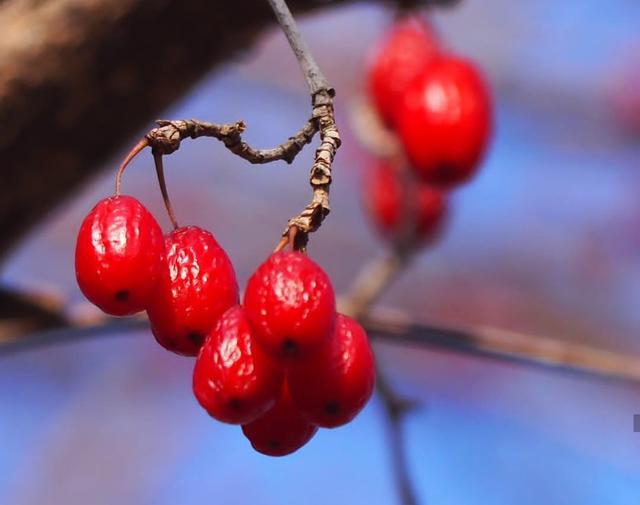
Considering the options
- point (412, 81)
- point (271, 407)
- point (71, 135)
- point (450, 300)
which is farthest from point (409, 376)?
point (271, 407)

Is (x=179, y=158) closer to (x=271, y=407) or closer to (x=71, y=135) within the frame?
(x=71, y=135)

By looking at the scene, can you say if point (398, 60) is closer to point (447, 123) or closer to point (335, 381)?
point (447, 123)

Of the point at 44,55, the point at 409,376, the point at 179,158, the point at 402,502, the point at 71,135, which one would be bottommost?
the point at 409,376

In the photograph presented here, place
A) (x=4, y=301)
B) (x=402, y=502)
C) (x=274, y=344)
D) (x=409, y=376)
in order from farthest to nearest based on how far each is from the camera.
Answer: (x=409, y=376) < (x=4, y=301) < (x=402, y=502) < (x=274, y=344)

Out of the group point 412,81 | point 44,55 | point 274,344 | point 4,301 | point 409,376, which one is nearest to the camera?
point 274,344

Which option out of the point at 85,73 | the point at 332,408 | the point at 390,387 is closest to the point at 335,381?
the point at 332,408

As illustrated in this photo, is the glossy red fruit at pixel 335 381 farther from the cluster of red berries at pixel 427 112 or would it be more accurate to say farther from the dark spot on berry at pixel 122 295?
the cluster of red berries at pixel 427 112

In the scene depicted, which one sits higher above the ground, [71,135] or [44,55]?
[44,55]

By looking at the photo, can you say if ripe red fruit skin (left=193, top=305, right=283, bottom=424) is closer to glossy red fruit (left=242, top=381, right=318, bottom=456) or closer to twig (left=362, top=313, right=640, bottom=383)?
glossy red fruit (left=242, top=381, right=318, bottom=456)
